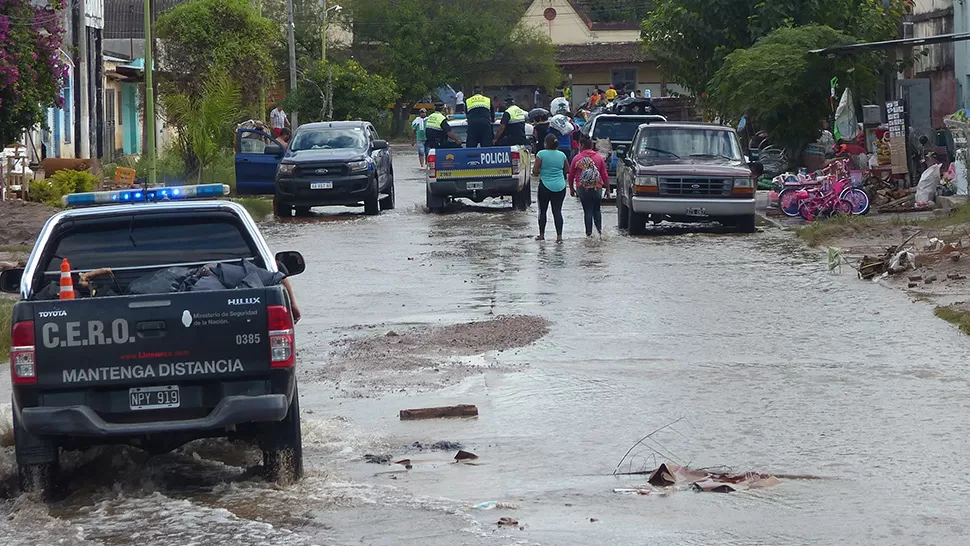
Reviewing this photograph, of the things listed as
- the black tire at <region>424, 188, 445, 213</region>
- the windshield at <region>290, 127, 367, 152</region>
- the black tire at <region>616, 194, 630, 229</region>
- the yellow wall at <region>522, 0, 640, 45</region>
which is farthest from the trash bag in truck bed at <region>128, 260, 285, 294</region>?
the yellow wall at <region>522, 0, 640, 45</region>

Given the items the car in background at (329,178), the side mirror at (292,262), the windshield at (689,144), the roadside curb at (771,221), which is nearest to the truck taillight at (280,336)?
the side mirror at (292,262)

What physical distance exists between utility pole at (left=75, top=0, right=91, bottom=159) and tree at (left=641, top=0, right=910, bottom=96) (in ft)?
46.3

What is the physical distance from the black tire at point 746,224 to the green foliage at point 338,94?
29.3 m

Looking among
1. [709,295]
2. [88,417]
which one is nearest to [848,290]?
[709,295]

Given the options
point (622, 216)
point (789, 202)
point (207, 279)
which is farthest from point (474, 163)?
point (207, 279)

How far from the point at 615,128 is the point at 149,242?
953 inches

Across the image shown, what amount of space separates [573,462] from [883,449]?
190 cm

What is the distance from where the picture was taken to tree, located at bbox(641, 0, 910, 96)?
3262cm

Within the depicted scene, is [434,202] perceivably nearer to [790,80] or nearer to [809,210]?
[809,210]

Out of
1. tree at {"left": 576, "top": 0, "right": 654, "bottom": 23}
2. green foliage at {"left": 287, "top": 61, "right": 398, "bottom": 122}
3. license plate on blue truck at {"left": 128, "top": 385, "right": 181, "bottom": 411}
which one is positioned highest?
tree at {"left": 576, "top": 0, "right": 654, "bottom": 23}

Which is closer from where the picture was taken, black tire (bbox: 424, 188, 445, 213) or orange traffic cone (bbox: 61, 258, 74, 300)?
orange traffic cone (bbox: 61, 258, 74, 300)

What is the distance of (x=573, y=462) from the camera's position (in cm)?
888

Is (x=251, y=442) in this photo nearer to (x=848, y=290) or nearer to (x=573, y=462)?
(x=573, y=462)

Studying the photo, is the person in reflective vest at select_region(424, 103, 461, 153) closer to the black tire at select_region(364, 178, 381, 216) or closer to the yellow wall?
the black tire at select_region(364, 178, 381, 216)
